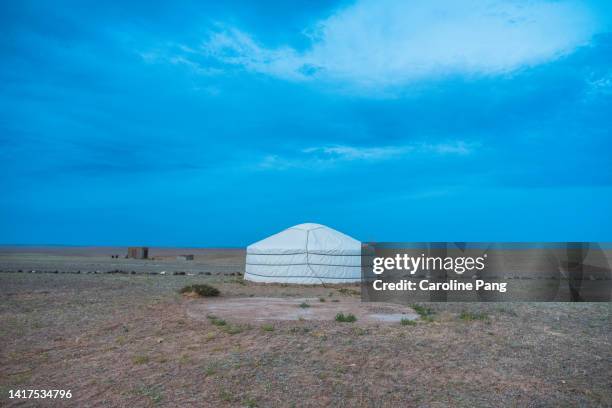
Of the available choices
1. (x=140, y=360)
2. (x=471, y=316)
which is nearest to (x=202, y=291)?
(x=140, y=360)

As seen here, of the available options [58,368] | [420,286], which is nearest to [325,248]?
[420,286]

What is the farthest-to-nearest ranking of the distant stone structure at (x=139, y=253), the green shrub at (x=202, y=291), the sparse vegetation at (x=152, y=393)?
the distant stone structure at (x=139, y=253) < the green shrub at (x=202, y=291) < the sparse vegetation at (x=152, y=393)

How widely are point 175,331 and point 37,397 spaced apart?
10.1 ft

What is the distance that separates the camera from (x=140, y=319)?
11.0 meters

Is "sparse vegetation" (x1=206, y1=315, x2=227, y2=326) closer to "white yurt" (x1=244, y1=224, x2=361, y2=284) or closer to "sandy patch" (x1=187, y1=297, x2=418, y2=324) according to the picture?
"sandy patch" (x1=187, y1=297, x2=418, y2=324)

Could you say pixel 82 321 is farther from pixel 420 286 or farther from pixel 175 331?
pixel 420 286

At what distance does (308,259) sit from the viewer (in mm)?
20891

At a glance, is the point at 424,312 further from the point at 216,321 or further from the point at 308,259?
the point at 308,259

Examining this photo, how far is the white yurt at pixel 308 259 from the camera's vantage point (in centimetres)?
2084

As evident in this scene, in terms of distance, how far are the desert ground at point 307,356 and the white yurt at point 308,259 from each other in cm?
825

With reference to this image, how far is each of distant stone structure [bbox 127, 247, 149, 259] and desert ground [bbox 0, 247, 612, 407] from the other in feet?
139

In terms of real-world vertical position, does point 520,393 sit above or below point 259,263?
below

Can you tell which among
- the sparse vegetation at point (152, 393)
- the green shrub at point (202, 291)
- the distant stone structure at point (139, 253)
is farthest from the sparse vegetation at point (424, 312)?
the distant stone structure at point (139, 253)

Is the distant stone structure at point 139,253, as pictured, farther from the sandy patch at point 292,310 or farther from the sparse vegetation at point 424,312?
the sparse vegetation at point 424,312
